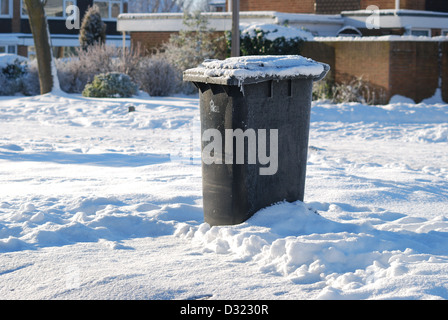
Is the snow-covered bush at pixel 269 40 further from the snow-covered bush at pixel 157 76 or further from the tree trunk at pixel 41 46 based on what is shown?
the tree trunk at pixel 41 46

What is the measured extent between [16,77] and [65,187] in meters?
15.3

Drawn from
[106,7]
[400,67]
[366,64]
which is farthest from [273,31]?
[106,7]

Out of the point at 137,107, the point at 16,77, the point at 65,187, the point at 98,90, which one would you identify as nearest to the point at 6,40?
the point at 16,77

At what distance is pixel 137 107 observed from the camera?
701 inches

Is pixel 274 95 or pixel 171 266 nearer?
pixel 171 266

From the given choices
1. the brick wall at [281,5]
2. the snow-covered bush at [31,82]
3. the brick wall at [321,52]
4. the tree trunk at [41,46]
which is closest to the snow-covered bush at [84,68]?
the snow-covered bush at [31,82]

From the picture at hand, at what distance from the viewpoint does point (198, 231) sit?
6.14 meters

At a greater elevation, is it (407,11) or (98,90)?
(407,11)

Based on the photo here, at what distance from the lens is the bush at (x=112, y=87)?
2016cm

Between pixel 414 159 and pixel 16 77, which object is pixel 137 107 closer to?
pixel 16 77

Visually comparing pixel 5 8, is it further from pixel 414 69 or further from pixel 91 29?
pixel 414 69

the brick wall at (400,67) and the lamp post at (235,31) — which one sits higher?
the lamp post at (235,31)

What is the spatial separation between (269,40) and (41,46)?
6.75 meters
